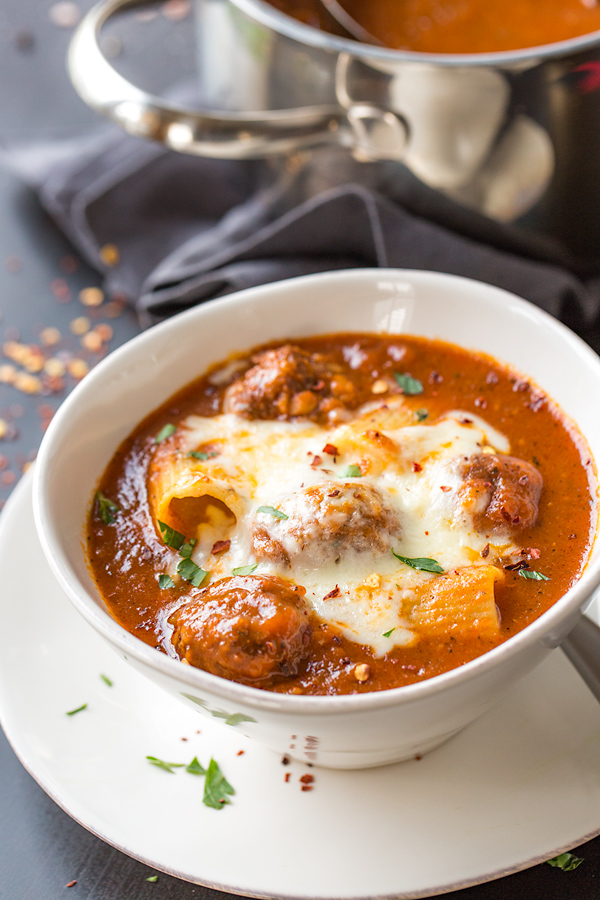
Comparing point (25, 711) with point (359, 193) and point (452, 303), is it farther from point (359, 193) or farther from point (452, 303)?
point (359, 193)

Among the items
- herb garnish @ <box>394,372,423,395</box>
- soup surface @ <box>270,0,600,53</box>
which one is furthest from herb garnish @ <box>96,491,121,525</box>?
soup surface @ <box>270,0,600,53</box>

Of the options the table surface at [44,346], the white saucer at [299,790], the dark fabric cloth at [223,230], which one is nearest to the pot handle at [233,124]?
the dark fabric cloth at [223,230]

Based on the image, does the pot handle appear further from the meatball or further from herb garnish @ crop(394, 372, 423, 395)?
the meatball

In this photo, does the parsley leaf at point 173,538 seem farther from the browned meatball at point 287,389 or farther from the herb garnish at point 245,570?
the browned meatball at point 287,389

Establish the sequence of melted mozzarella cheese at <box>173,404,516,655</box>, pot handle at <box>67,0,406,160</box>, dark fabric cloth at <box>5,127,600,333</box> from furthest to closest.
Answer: dark fabric cloth at <box>5,127,600,333</box> < pot handle at <box>67,0,406,160</box> < melted mozzarella cheese at <box>173,404,516,655</box>

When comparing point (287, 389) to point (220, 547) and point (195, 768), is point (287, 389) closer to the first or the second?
point (220, 547)

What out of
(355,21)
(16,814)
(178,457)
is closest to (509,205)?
Answer: (355,21)

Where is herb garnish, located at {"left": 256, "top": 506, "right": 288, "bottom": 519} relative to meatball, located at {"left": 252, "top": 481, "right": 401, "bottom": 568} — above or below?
below
